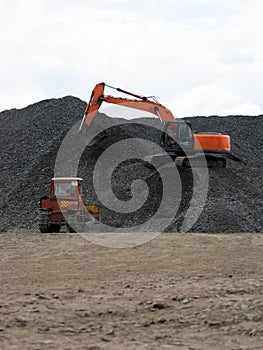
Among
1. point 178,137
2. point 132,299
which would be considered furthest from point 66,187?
point 132,299

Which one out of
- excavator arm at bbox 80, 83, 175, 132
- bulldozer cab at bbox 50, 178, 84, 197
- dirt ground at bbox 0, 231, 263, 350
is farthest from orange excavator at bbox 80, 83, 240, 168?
dirt ground at bbox 0, 231, 263, 350

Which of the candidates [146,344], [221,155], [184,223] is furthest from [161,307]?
[221,155]

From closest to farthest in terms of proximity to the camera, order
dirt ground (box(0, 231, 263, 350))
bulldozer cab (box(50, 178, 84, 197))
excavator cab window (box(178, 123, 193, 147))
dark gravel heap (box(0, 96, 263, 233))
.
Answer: dirt ground (box(0, 231, 263, 350))
bulldozer cab (box(50, 178, 84, 197))
dark gravel heap (box(0, 96, 263, 233))
excavator cab window (box(178, 123, 193, 147))

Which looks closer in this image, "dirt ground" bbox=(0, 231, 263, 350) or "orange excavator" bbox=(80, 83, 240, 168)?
"dirt ground" bbox=(0, 231, 263, 350)

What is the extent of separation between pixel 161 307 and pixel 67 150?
73.9ft

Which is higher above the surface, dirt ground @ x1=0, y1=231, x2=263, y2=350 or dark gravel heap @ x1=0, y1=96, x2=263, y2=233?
dark gravel heap @ x1=0, y1=96, x2=263, y2=233

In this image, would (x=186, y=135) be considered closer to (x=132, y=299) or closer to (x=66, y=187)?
(x=66, y=187)

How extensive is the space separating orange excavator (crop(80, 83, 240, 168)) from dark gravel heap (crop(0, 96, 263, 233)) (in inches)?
31.0

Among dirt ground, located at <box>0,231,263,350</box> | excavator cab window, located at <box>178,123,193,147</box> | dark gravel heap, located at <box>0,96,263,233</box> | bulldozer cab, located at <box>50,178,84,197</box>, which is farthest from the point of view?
excavator cab window, located at <box>178,123,193,147</box>

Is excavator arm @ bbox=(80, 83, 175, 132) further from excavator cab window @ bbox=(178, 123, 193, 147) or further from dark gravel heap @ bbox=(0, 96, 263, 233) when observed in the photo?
dark gravel heap @ bbox=(0, 96, 263, 233)

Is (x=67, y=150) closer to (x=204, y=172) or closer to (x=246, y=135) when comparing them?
(x=204, y=172)

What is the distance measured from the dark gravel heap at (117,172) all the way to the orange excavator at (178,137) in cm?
79

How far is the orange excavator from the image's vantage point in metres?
26.6

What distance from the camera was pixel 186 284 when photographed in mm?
10750
